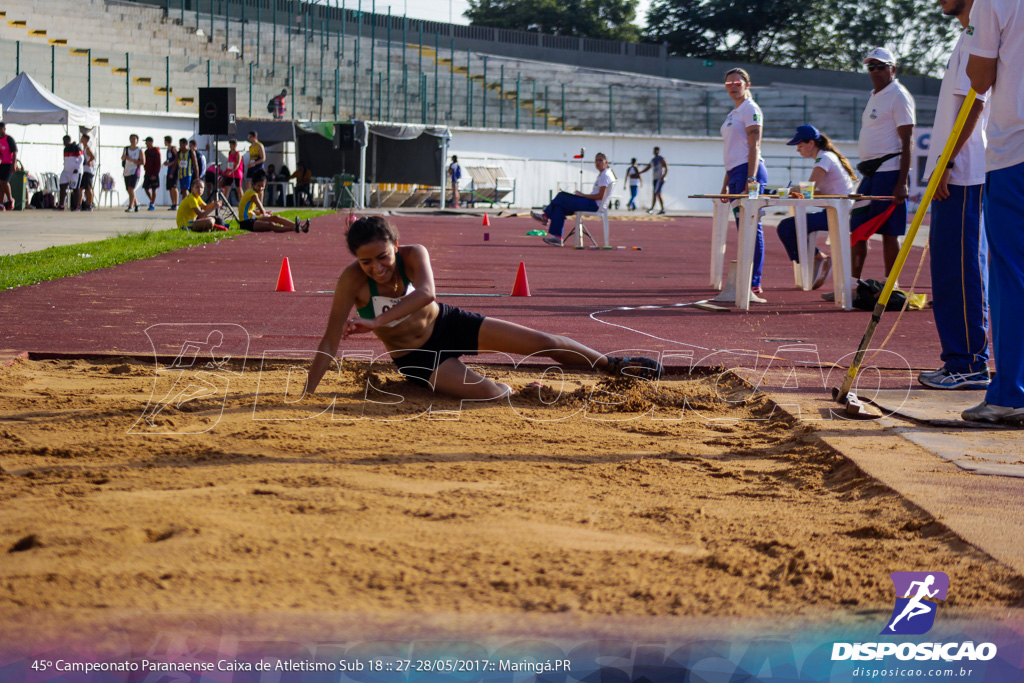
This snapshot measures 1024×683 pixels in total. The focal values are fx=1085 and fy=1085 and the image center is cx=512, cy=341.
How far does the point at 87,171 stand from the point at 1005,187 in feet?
79.7

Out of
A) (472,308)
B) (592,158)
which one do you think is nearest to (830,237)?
(472,308)

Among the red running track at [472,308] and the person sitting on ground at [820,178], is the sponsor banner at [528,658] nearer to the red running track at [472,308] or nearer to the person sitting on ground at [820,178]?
the red running track at [472,308]

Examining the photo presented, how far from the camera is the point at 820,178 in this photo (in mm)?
9812

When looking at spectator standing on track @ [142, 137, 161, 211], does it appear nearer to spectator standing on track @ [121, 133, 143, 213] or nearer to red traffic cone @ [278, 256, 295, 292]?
spectator standing on track @ [121, 133, 143, 213]

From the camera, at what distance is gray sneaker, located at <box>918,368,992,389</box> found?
5.54 meters

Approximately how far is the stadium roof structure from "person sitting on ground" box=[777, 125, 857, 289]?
59.1ft

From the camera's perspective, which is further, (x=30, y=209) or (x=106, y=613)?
(x=30, y=209)

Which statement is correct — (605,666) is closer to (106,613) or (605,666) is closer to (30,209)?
(106,613)

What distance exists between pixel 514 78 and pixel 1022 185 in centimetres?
4350

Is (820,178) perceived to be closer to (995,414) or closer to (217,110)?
(995,414)

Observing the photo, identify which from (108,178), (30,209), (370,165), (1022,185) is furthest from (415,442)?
(370,165)

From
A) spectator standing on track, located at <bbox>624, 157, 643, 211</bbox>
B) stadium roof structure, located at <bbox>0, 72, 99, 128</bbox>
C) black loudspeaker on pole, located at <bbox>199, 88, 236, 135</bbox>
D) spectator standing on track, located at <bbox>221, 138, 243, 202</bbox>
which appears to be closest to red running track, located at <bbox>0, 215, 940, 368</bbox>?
black loudspeaker on pole, located at <bbox>199, 88, 236, 135</bbox>

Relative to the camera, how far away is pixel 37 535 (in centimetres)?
284

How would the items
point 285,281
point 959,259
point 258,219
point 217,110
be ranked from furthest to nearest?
point 217,110 → point 258,219 → point 285,281 → point 959,259
